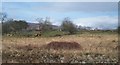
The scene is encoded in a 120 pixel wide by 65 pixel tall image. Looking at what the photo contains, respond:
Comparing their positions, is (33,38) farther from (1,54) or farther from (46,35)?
(1,54)

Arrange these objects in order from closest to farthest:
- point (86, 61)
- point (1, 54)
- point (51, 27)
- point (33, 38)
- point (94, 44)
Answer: point (86, 61)
point (1, 54)
point (94, 44)
point (33, 38)
point (51, 27)

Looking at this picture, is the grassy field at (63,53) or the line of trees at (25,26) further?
the line of trees at (25,26)

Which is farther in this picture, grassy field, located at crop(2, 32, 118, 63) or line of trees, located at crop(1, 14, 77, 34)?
line of trees, located at crop(1, 14, 77, 34)

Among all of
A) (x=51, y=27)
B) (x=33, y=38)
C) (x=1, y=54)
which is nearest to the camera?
(x=1, y=54)

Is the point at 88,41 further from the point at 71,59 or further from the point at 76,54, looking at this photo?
the point at 71,59

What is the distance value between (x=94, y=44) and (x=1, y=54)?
5.08 metres

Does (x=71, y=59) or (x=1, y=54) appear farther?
(x=1, y=54)

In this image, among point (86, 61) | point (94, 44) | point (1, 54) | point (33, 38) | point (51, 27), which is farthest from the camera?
point (51, 27)

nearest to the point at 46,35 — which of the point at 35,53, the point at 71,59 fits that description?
the point at 35,53

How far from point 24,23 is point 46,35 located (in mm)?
1508

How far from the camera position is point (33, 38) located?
16.8 meters

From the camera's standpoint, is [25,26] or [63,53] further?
[25,26]

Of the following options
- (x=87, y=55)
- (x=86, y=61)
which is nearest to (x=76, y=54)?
(x=87, y=55)

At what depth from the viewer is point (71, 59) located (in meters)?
11.1
